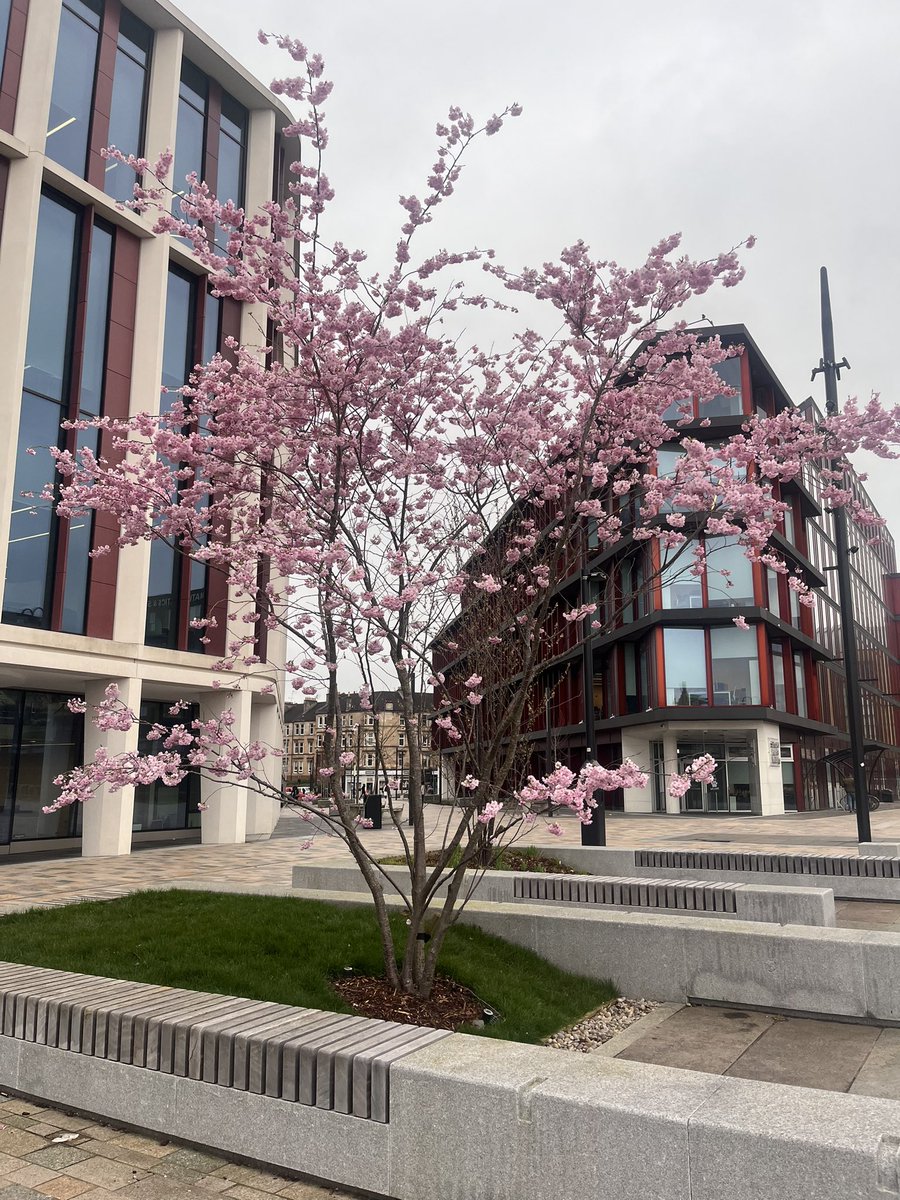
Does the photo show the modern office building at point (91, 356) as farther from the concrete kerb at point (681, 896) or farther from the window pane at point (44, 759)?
the concrete kerb at point (681, 896)

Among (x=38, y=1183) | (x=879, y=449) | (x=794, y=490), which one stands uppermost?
(x=794, y=490)

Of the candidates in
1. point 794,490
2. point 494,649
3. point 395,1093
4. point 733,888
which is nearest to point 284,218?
point 494,649

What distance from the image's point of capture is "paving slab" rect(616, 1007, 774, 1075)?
597cm

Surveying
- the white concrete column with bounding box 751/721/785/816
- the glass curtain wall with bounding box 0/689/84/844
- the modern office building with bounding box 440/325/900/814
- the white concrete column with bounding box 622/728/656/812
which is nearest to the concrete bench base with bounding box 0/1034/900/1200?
the glass curtain wall with bounding box 0/689/84/844

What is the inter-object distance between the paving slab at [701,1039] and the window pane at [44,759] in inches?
780

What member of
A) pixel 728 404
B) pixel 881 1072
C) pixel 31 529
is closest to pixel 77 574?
pixel 31 529

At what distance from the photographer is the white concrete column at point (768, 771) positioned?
135ft

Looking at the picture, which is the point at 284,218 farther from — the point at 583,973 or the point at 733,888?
the point at 733,888

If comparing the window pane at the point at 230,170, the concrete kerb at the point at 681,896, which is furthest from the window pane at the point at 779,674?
the concrete kerb at the point at 681,896

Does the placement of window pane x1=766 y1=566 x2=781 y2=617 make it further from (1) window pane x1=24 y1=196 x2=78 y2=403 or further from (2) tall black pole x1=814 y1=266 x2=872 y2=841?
(1) window pane x1=24 y1=196 x2=78 y2=403

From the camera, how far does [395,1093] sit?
13.0 ft

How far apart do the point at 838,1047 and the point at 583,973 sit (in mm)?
2120

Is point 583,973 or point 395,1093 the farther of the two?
point 583,973

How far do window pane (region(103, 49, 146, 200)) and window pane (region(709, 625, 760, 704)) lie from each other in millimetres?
29629
